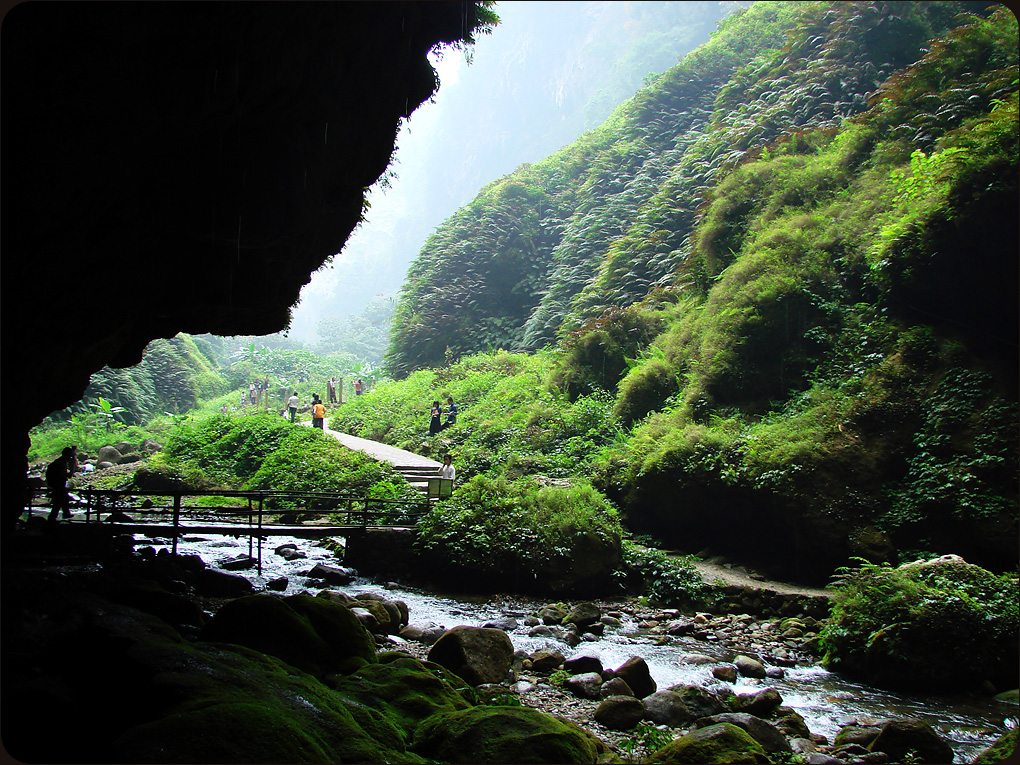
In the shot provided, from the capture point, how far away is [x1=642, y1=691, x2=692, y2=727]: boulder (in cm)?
718

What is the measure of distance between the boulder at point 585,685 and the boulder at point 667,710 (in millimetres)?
685

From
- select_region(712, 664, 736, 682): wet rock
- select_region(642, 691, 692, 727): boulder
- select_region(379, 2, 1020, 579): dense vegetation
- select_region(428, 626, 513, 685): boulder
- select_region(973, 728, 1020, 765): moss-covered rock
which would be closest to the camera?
select_region(973, 728, 1020, 765): moss-covered rock

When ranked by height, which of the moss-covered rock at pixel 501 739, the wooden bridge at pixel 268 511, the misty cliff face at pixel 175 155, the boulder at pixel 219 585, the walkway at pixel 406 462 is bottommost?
the moss-covered rock at pixel 501 739

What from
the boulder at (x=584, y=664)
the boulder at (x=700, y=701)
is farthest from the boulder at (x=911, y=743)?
the boulder at (x=584, y=664)

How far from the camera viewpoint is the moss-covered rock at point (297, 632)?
264 inches

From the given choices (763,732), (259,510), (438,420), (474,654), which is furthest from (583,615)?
(438,420)

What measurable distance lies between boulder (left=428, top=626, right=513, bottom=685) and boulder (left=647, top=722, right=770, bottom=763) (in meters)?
2.86

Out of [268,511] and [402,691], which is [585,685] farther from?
[268,511]

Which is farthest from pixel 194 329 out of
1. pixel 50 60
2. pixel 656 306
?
pixel 656 306

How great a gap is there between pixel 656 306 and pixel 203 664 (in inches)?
842

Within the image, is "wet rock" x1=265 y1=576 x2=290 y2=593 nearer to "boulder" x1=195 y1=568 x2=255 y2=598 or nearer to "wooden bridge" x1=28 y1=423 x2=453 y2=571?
"boulder" x1=195 y1=568 x2=255 y2=598

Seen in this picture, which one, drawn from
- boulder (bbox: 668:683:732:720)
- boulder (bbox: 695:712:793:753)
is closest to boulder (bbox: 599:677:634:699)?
boulder (bbox: 668:683:732:720)

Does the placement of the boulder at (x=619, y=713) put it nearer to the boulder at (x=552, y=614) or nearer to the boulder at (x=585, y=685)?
the boulder at (x=585, y=685)

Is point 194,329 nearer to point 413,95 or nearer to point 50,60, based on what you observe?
point 413,95
